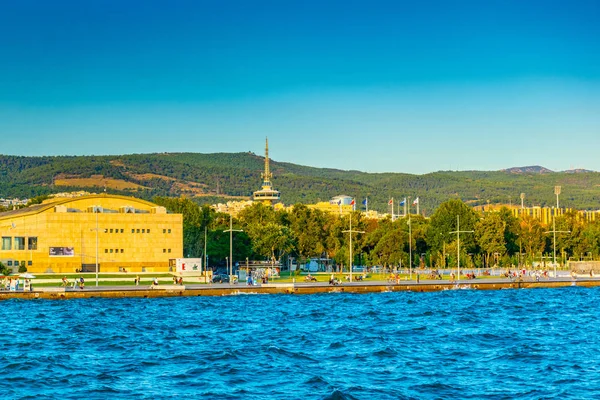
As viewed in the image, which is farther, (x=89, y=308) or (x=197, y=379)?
(x=89, y=308)

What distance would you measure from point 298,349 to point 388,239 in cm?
8860

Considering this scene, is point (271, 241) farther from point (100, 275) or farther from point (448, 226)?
point (448, 226)

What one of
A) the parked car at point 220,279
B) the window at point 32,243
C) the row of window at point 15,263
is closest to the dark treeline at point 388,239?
the parked car at point 220,279

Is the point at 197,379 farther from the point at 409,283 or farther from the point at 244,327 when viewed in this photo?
the point at 409,283

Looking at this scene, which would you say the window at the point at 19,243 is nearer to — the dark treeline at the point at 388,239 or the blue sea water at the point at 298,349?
the dark treeline at the point at 388,239

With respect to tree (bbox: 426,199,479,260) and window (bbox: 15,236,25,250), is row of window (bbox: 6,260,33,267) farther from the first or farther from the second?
tree (bbox: 426,199,479,260)

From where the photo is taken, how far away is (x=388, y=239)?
142000 mm

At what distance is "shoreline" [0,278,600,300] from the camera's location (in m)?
88.6

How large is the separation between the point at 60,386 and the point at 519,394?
19.7 meters

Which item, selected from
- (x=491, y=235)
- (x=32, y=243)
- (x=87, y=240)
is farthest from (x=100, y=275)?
(x=491, y=235)

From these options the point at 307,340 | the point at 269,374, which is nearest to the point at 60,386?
the point at 269,374

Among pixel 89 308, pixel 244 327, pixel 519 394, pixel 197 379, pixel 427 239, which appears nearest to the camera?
pixel 519 394

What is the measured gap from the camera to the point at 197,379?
44125 millimetres

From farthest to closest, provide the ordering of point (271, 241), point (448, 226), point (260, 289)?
1. point (448, 226)
2. point (271, 241)
3. point (260, 289)
